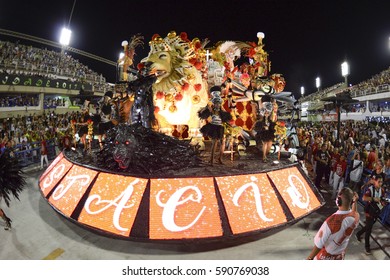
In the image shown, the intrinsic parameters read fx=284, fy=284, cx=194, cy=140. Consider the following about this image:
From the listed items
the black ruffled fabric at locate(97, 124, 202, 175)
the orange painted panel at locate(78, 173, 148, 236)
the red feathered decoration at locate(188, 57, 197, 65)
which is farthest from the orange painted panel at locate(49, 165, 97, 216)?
the red feathered decoration at locate(188, 57, 197, 65)

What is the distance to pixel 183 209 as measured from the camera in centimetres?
550

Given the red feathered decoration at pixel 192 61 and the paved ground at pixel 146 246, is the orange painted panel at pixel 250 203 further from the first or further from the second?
the red feathered decoration at pixel 192 61

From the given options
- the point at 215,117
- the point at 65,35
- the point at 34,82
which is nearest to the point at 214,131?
the point at 215,117

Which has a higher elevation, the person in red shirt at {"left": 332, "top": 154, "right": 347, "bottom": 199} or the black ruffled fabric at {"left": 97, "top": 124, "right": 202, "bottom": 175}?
the black ruffled fabric at {"left": 97, "top": 124, "right": 202, "bottom": 175}

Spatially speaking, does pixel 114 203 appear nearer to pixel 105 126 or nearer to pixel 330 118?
pixel 105 126

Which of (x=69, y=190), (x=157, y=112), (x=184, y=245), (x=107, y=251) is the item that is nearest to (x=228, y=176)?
(x=184, y=245)

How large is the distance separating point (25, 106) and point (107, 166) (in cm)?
2094

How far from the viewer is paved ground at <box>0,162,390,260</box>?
17.7 feet

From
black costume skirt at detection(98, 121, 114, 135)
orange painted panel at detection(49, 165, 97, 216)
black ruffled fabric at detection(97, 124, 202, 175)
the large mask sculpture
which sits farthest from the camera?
black costume skirt at detection(98, 121, 114, 135)

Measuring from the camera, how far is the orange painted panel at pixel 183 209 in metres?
5.27

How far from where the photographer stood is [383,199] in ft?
18.6

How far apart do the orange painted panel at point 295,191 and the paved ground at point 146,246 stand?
509 millimetres

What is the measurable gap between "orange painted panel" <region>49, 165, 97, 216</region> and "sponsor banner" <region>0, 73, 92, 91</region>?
42.2ft

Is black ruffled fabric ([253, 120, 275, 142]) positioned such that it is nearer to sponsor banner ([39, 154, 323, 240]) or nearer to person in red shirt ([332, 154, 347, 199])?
sponsor banner ([39, 154, 323, 240])
